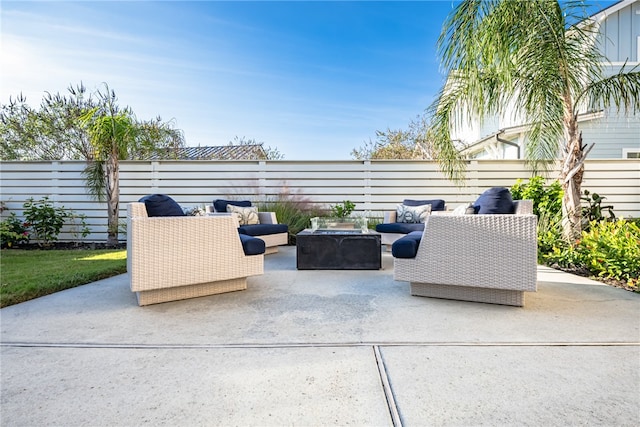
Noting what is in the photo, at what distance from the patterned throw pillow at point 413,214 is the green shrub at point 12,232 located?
6439 mm

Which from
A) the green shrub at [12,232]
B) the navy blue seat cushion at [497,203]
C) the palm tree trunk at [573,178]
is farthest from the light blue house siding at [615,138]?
the green shrub at [12,232]

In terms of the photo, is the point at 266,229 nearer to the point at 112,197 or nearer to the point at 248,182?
the point at 248,182

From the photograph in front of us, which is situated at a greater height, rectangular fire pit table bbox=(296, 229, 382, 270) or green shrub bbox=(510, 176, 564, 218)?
green shrub bbox=(510, 176, 564, 218)

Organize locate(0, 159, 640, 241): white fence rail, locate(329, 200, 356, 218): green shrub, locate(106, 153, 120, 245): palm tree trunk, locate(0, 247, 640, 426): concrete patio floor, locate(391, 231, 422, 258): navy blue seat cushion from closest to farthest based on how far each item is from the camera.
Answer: locate(0, 247, 640, 426): concrete patio floor < locate(391, 231, 422, 258): navy blue seat cushion < locate(106, 153, 120, 245): palm tree trunk < locate(329, 200, 356, 218): green shrub < locate(0, 159, 640, 241): white fence rail

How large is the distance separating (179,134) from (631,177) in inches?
460

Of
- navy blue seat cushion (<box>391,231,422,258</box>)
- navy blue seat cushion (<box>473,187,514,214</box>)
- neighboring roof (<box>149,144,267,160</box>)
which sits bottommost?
navy blue seat cushion (<box>391,231,422,258</box>)

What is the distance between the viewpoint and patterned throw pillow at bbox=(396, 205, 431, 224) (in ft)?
16.3

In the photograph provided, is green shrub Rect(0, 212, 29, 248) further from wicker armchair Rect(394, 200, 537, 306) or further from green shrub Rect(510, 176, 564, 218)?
green shrub Rect(510, 176, 564, 218)

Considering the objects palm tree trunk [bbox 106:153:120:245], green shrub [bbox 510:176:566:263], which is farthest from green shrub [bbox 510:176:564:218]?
palm tree trunk [bbox 106:153:120:245]

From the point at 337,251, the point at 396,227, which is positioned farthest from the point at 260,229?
the point at 396,227

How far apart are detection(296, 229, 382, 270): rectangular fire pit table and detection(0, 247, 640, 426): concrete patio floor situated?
3.86 feet

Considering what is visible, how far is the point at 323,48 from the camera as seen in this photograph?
7.42 metres

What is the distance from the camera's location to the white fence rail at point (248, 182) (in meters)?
6.12

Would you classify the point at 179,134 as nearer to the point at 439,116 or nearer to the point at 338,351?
the point at 439,116
